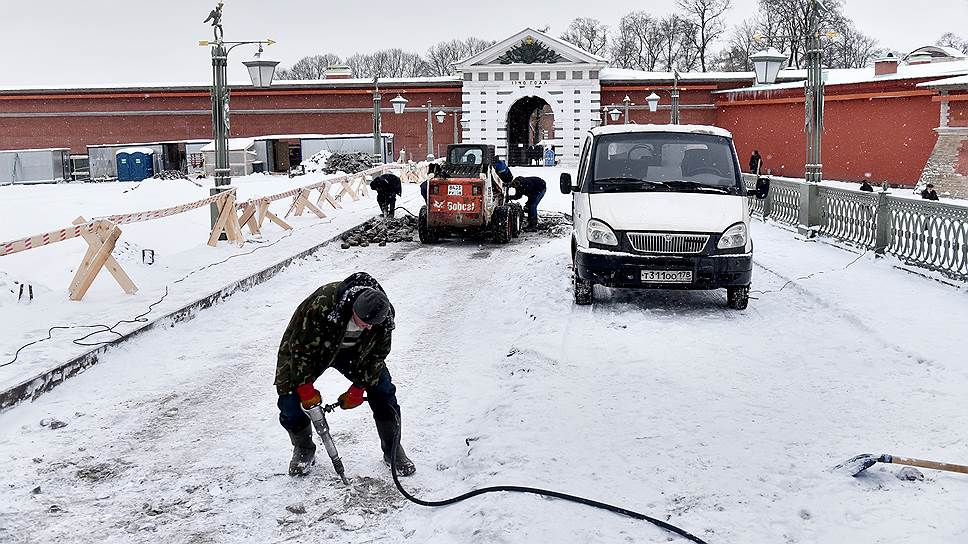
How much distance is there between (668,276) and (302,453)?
16.8ft

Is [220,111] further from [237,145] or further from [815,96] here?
[237,145]

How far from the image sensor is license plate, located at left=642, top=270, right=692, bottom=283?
30.1 feet

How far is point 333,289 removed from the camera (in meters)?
4.70

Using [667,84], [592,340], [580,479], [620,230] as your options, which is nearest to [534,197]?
[620,230]

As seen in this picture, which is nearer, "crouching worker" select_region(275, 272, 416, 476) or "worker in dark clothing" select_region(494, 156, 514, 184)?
"crouching worker" select_region(275, 272, 416, 476)

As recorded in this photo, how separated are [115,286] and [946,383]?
9.05 m

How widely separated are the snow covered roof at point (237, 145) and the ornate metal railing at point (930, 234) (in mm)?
37127

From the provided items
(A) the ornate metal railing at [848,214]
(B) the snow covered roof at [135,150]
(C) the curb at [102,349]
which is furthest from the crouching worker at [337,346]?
(B) the snow covered roof at [135,150]

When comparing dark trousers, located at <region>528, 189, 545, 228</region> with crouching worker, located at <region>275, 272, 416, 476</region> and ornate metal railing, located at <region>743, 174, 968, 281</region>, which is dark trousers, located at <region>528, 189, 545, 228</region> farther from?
crouching worker, located at <region>275, 272, 416, 476</region>

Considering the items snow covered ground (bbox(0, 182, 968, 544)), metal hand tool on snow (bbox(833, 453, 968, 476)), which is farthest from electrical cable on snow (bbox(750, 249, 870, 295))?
metal hand tool on snow (bbox(833, 453, 968, 476))

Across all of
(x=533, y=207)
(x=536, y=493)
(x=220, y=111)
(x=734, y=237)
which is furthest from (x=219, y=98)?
(x=536, y=493)

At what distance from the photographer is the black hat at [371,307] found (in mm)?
4414

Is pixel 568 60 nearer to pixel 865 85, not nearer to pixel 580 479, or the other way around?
pixel 865 85

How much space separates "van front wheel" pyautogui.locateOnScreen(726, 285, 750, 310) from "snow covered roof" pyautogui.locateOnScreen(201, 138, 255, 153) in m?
38.3
